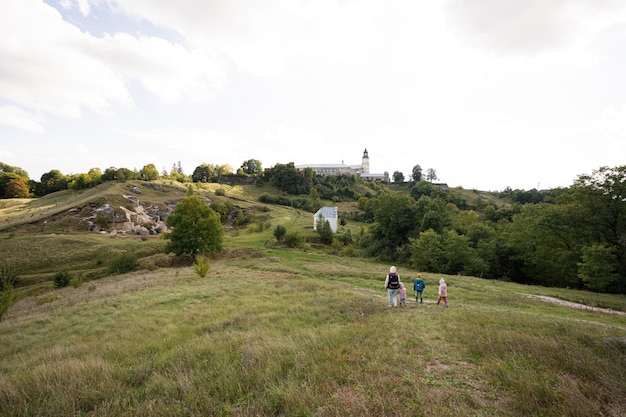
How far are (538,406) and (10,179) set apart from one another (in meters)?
134

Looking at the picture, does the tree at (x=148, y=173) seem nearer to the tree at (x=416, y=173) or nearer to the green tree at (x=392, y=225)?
the green tree at (x=392, y=225)

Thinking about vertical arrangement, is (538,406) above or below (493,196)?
below

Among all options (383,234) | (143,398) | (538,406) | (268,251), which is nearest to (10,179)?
(268,251)

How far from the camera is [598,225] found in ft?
98.6

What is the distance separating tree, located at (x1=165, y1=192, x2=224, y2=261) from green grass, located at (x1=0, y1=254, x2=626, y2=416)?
81.7 ft

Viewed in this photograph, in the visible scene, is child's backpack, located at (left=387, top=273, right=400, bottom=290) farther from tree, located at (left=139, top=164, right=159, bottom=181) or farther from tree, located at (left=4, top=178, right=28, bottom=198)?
tree, located at (left=4, top=178, right=28, bottom=198)

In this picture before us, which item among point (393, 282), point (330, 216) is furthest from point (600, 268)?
point (330, 216)

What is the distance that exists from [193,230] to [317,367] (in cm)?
3552

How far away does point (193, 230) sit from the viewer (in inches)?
1478

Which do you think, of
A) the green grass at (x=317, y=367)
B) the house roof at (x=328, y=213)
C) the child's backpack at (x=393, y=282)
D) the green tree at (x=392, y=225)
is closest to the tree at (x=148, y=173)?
the house roof at (x=328, y=213)

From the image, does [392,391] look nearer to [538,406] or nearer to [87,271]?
[538,406]

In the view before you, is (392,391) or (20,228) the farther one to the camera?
(20,228)

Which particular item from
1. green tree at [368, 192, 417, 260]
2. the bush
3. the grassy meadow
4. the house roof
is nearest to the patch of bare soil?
the grassy meadow

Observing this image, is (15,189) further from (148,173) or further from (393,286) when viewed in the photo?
(393,286)
